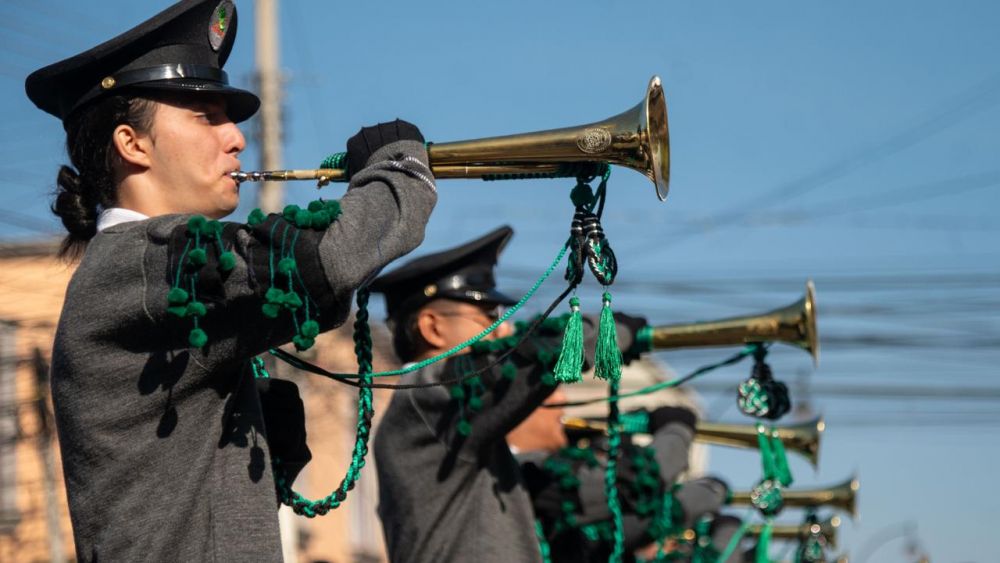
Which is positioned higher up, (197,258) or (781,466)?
(197,258)

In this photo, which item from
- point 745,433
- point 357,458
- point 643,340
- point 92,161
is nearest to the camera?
point 92,161

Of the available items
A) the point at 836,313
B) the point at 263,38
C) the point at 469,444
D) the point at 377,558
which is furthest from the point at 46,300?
the point at 377,558

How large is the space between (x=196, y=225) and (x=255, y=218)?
0.12m

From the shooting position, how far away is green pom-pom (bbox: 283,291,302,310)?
3021 mm

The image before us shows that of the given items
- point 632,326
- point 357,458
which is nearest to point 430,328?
point 632,326

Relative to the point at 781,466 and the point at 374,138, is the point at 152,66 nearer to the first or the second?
the point at 374,138

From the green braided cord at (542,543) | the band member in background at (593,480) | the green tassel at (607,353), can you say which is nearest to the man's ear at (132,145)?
the green tassel at (607,353)

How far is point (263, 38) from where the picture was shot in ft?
48.8

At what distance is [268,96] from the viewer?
14.5 metres

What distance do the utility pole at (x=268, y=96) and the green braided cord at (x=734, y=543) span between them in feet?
21.9

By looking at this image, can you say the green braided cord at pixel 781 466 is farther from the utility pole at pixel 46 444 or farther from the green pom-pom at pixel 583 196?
the utility pole at pixel 46 444

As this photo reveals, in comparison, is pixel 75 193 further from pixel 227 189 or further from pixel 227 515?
pixel 227 515

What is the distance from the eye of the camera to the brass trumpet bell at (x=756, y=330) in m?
5.84

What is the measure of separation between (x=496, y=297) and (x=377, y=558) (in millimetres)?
15186
